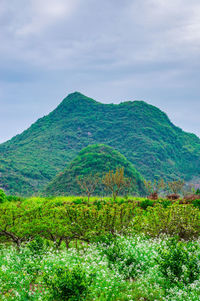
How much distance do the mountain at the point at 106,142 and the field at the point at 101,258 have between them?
290ft

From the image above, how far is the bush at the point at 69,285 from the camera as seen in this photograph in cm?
698

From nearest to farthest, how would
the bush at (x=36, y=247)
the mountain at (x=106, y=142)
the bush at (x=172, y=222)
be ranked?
the bush at (x=36, y=247)
the bush at (x=172, y=222)
the mountain at (x=106, y=142)

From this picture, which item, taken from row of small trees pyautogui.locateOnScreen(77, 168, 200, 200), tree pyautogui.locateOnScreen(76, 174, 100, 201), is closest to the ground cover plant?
tree pyautogui.locateOnScreen(76, 174, 100, 201)

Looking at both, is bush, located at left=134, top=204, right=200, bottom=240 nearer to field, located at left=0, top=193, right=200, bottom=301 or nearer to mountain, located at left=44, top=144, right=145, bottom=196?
field, located at left=0, top=193, right=200, bottom=301

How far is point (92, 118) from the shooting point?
621 ft

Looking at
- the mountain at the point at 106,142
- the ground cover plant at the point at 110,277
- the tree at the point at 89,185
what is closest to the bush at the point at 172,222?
the ground cover plant at the point at 110,277

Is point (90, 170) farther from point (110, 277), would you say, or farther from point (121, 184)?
point (110, 277)

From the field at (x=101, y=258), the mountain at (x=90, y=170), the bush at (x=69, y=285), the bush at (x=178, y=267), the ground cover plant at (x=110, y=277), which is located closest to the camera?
the bush at (x=69, y=285)

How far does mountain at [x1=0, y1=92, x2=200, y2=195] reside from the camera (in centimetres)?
12394

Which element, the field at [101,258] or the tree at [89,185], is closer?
the field at [101,258]

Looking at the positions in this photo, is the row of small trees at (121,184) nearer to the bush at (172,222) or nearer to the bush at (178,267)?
the bush at (172,222)

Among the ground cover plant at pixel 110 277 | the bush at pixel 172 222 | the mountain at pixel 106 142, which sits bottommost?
the ground cover plant at pixel 110 277

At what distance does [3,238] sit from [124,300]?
876cm

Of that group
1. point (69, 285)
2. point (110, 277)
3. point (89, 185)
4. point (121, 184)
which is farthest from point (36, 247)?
point (89, 185)
